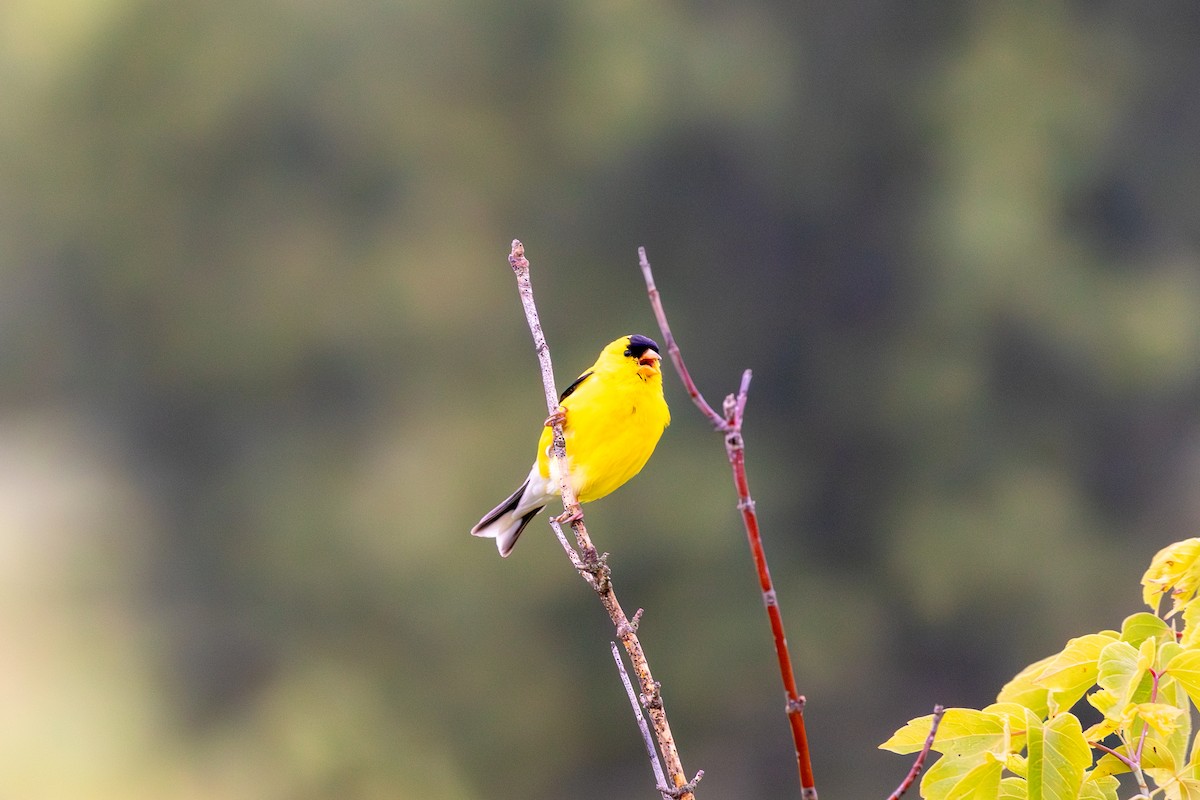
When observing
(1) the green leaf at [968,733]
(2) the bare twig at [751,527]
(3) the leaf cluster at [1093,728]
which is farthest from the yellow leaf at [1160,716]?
(2) the bare twig at [751,527]

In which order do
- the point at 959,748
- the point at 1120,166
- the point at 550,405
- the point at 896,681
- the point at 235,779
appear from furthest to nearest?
the point at 1120,166, the point at 896,681, the point at 235,779, the point at 550,405, the point at 959,748

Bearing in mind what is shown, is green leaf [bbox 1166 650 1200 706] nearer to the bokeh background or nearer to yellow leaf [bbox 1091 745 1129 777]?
yellow leaf [bbox 1091 745 1129 777]

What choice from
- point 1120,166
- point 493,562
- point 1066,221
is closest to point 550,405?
point 493,562

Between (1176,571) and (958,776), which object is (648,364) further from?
(958,776)

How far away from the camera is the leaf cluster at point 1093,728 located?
99 centimetres

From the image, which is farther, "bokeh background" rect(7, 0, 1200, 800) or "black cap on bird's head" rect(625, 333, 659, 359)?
"bokeh background" rect(7, 0, 1200, 800)

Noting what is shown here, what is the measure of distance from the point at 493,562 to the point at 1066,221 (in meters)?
5.76

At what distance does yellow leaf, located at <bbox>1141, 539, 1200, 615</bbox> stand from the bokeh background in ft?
27.1

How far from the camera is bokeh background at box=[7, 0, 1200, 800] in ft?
32.7

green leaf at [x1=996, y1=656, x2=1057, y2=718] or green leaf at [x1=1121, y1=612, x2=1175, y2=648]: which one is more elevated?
green leaf at [x1=1121, y1=612, x2=1175, y2=648]

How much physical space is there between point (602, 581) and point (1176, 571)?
0.69 m

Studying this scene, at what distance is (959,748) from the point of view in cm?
105

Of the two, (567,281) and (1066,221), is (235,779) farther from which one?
(1066,221)

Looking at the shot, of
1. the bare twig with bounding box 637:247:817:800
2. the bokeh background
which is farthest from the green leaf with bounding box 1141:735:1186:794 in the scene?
the bokeh background
